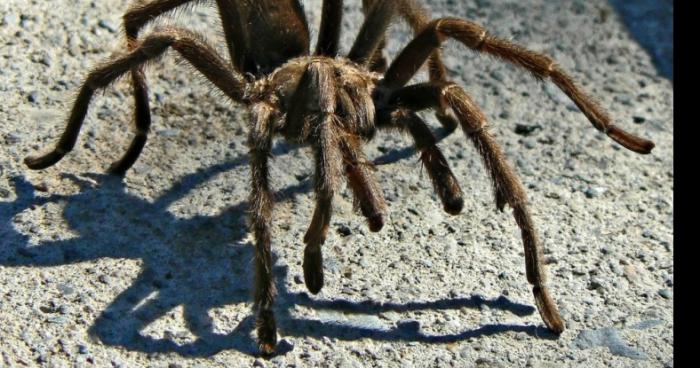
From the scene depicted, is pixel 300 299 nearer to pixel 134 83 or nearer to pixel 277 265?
pixel 277 265

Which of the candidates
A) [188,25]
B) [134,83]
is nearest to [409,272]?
Result: [134,83]

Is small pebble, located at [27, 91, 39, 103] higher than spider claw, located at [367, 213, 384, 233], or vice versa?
small pebble, located at [27, 91, 39, 103]

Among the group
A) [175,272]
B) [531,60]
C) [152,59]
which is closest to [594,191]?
[531,60]

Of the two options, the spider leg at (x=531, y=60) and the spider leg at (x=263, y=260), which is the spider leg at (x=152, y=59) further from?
the spider leg at (x=531, y=60)

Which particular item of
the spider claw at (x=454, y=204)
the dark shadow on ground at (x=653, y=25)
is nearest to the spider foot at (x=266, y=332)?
the spider claw at (x=454, y=204)

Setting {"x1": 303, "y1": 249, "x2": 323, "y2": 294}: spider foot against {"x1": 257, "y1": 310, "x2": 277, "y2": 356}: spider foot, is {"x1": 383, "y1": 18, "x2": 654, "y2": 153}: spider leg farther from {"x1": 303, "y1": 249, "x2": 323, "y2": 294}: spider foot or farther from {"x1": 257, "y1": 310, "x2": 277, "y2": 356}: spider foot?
{"x1": 257, "y1": 310, "x2": 277, "y2": 356}: spider foot

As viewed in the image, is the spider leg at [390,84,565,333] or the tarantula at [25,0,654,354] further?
the spider leg at [390,84,565,333]

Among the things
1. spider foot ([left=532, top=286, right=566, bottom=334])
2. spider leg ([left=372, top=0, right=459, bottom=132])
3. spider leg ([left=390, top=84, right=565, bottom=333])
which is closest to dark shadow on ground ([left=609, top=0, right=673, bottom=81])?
spider leg ([left=372, top=0, right=459, bottom=132])
